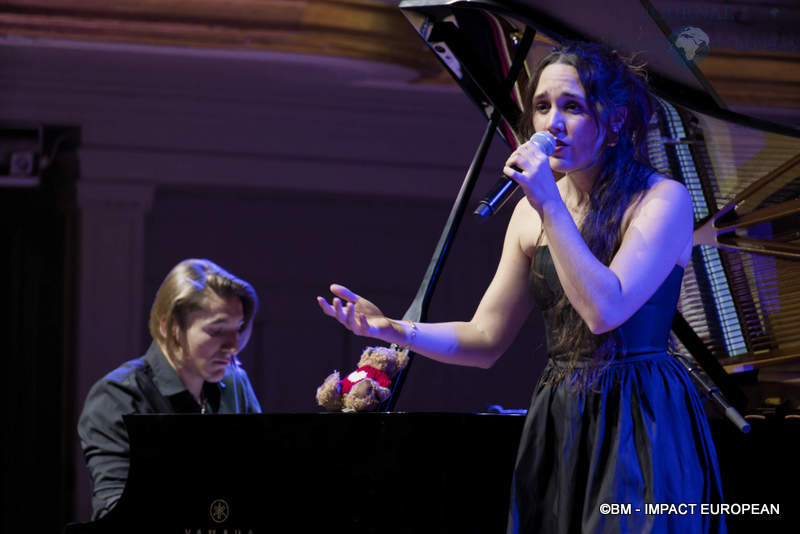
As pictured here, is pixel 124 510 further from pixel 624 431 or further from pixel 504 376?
pixel 504 376

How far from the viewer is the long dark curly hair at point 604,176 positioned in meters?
1.45

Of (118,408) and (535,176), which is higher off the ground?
(535,176)

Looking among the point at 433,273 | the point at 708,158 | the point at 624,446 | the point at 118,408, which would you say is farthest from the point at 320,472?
the point at 708,158

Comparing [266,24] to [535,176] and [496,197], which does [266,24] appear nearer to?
[496,197]

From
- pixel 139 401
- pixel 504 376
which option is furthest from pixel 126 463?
pixel 504 376

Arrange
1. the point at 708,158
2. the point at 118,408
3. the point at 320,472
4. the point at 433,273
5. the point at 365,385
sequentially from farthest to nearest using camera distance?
the point at 118,408 → the point at 708,158 → the point at 433,273 → the point at 365,385 → the point at 320,472

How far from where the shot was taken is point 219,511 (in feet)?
5.82

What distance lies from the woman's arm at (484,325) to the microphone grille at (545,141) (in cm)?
24

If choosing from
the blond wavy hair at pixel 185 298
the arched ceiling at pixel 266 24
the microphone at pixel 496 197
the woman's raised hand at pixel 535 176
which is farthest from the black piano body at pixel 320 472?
the arched ceiling at pixel 266 24

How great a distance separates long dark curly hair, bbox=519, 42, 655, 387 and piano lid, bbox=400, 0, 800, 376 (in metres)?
0.51

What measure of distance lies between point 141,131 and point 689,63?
3.46 m

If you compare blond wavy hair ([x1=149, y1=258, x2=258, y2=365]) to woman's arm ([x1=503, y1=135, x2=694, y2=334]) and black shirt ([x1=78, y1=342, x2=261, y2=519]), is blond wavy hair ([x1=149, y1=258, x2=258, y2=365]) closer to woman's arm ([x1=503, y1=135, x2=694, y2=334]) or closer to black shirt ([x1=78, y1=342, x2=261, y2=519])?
black shirt ([x1=78, y1=342, x2=261, y2=519])

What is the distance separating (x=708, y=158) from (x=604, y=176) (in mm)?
997

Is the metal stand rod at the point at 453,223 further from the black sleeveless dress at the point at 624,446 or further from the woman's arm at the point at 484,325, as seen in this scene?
the black sleeveless dress at the point at 624,446
